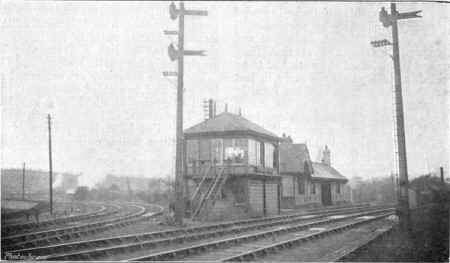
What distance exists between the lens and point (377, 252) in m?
11.4

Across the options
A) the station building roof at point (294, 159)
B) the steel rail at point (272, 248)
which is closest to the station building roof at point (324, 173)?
the station building roof at point (294, 159)

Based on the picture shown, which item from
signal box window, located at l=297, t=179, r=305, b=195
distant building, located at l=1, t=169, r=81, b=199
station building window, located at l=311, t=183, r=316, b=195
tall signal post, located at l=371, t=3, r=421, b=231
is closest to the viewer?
tall signal post, located at l=371, t=3, r=421, b=231

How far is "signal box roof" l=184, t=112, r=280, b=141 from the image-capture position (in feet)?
82.2

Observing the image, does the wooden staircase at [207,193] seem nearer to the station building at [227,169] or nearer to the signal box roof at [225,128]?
the station building at [227,169]

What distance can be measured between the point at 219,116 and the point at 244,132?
12.0ft

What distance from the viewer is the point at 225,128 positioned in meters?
25.5

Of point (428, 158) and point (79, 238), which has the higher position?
point (428, 158)

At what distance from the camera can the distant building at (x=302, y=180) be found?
132 feet

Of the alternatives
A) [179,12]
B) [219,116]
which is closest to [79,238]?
[179,12]

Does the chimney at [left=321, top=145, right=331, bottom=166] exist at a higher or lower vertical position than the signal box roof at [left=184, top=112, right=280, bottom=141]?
lower

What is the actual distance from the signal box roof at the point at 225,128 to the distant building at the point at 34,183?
26520 millimetres

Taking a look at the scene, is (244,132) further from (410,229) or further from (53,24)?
(53,24)

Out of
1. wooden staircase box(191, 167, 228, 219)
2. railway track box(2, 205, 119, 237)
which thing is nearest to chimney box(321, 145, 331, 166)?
wooden staircase box(191, 167, 228, 219)

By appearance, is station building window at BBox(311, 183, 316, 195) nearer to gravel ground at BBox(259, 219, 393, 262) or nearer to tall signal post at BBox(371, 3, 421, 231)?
gravel ground at BBox(259, 219, 393, 262)
